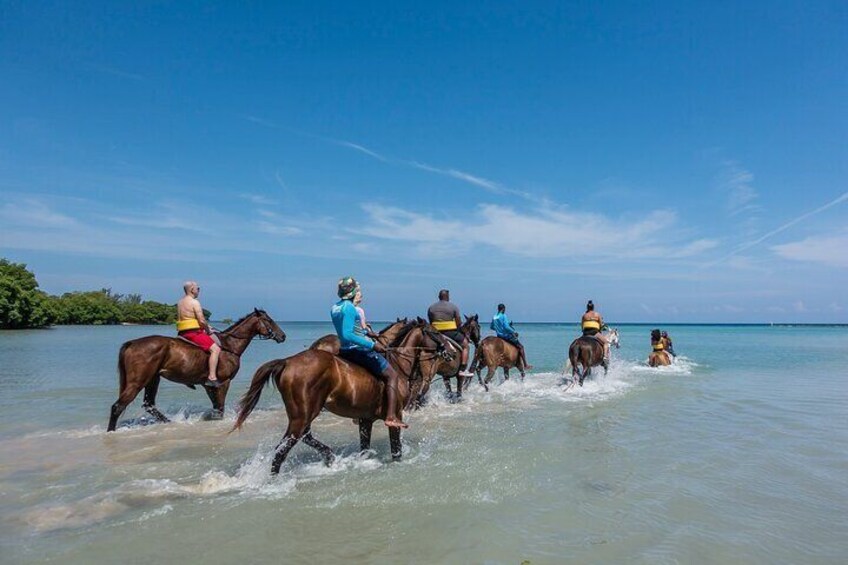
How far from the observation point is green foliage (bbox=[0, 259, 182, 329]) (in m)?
56.1

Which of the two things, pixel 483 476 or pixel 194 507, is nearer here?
pixel 194 507

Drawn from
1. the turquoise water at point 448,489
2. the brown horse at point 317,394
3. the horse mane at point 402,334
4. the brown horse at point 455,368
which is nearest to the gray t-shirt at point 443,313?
the brown horse at point 455,368

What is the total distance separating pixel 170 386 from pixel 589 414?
47.2 ft

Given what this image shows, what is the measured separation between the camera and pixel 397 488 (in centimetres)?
657

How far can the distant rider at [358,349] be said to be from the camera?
7.41m

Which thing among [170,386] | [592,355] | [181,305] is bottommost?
[170,386]

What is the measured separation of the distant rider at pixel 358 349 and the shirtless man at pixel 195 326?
4.76 metres

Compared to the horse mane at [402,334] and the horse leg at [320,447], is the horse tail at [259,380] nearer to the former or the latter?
the horse leg at [320,447]

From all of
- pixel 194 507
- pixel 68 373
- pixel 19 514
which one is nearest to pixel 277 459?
pixel 194 507

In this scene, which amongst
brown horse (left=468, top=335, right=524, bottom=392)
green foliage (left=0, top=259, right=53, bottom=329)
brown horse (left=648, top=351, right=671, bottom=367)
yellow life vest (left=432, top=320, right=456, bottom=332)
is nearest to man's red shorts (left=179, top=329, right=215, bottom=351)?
yellow life vest (left=432, top=320, right=456, bottom=332)

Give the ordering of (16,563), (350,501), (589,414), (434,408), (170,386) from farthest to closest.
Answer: (170,386) → (434,408) → (589,414) → (350,501) → (16,563)

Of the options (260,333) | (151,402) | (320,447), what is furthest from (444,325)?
(151,402)

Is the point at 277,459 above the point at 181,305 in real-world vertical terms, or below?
below

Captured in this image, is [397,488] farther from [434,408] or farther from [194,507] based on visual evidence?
[434,408]
